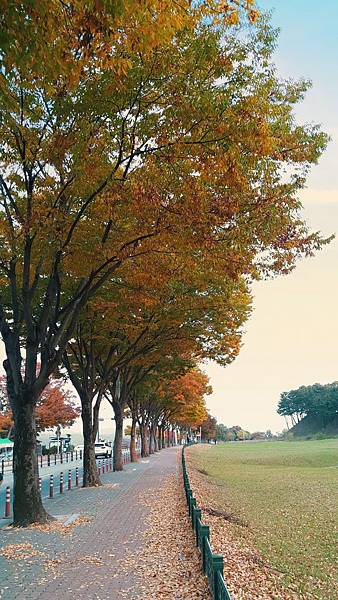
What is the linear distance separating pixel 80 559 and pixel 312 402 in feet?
452

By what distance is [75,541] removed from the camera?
12172 mm

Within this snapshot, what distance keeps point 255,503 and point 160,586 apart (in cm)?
1276

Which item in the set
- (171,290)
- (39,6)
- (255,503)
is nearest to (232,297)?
(171,290)

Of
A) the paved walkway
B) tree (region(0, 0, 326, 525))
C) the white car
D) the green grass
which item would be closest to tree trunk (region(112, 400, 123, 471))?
the green grass

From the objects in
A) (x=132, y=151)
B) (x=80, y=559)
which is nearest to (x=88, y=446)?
(x=80, y=559)

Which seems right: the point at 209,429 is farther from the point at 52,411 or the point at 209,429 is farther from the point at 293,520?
the point at 293,520

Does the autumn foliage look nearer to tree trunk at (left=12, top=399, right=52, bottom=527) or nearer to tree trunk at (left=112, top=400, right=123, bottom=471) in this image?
tree trunk at (left=112, top=400, right=123, bottom=471)

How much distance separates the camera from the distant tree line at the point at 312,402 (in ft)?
443

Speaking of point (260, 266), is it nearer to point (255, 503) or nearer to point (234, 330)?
point (255, 503)

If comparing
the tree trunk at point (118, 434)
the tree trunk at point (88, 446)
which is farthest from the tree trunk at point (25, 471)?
the tree trunk at point (118, 434)

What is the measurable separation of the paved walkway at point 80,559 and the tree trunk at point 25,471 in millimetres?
590

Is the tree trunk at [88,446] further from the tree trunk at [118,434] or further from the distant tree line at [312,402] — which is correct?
the distant tree line at [312,402]

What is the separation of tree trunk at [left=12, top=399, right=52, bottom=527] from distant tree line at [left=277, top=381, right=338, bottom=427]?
4912 inches

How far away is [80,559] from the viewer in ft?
34.1
